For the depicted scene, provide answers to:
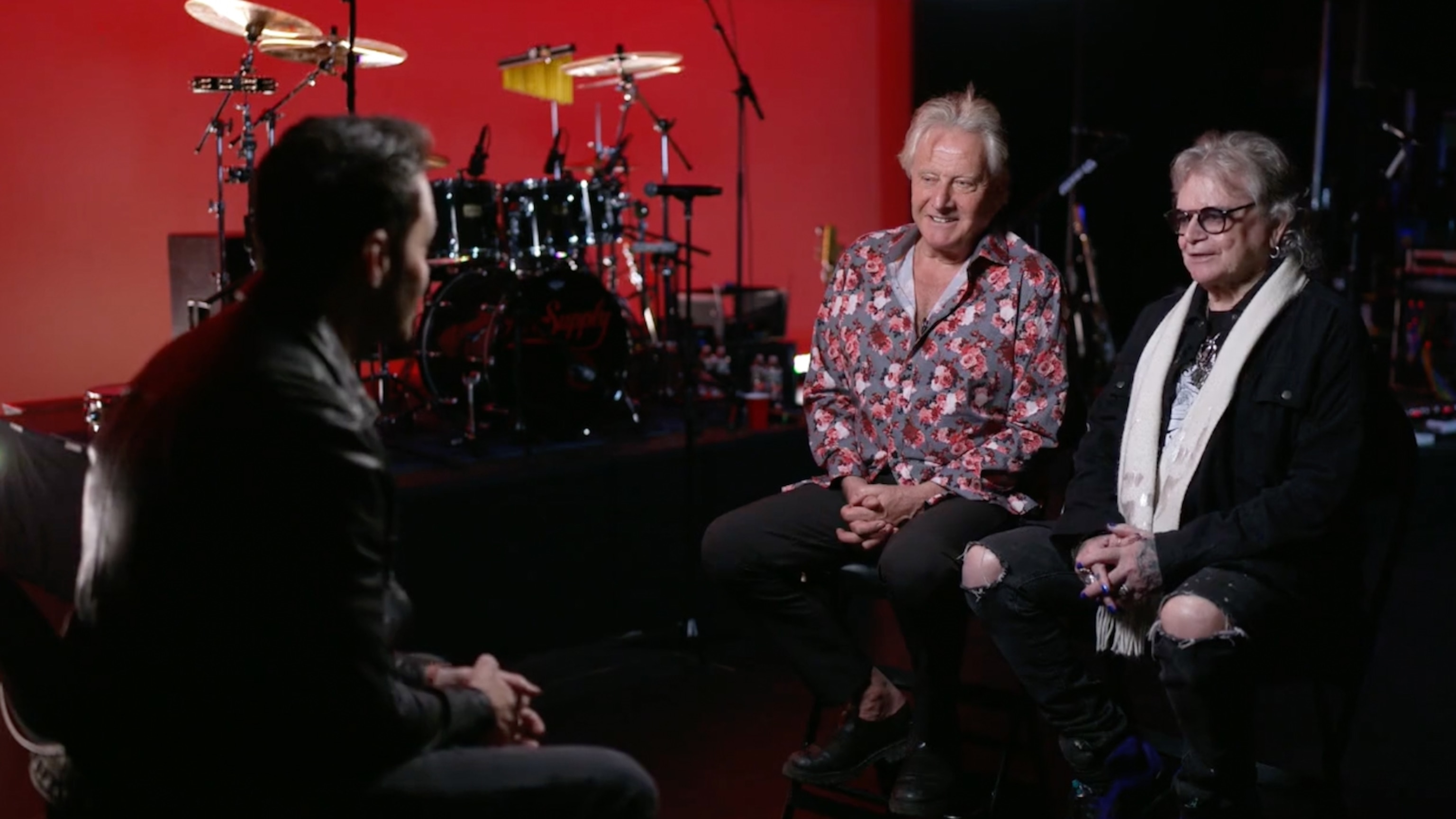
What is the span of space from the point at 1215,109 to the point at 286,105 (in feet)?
16.6

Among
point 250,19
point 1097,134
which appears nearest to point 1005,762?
point 250,19

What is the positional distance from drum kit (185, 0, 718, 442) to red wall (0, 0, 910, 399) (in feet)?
1.61

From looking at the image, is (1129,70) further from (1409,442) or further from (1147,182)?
(1409,442)

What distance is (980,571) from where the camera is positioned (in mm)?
2311

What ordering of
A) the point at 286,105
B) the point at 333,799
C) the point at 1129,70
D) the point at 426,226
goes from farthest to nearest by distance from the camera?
the point at 1129,70, the point at 286,105, the point at 426,226, the point at 333,799

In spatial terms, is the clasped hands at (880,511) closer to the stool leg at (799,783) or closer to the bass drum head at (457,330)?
the stool leg at (799,783)

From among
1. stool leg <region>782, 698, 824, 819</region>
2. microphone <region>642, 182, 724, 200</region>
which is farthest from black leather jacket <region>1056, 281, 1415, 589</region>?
microphone <region>642, 182, 724, 200</region>

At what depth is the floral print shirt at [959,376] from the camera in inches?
100

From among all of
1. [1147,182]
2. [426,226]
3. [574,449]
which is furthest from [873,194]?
[426,226]

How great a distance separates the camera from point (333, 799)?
126 centimetres

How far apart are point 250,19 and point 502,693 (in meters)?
3.34

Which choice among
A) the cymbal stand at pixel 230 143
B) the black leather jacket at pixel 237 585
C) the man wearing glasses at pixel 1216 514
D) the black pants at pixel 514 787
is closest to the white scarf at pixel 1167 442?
the man wearing glasses at pixel 1216 514

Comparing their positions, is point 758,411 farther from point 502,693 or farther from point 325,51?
point 502,693

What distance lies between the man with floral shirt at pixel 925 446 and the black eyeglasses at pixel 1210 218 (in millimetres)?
341
